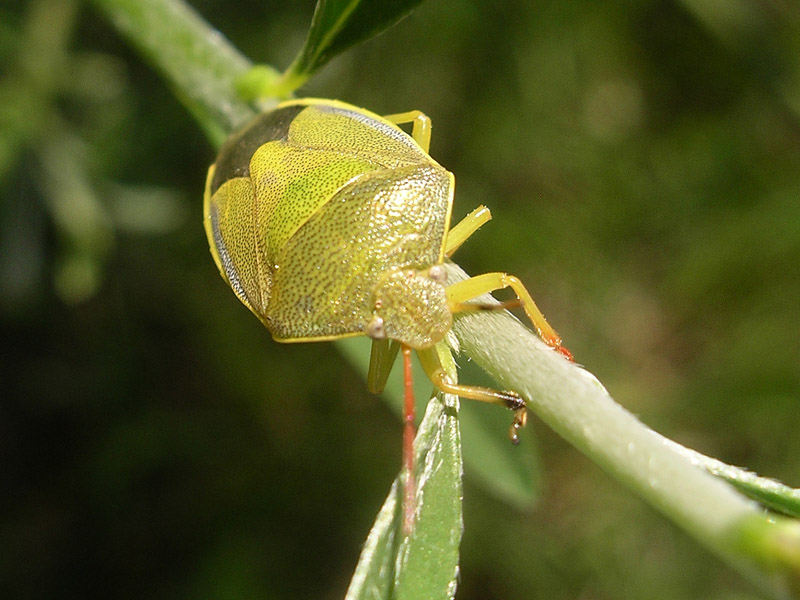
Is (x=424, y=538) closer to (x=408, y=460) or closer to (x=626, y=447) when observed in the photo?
(x=408, y=460)

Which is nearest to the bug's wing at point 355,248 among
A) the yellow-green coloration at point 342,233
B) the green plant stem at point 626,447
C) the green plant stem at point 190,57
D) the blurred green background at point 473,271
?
the yellow-green coloration at point 342,233

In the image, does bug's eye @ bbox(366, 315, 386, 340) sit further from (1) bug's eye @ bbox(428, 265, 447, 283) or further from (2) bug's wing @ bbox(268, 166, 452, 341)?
(1) bug's eye @ bbox(428, 265, 447, 283)

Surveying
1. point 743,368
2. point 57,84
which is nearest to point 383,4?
point 57,84

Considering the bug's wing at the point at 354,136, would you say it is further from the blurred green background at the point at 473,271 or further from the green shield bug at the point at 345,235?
the blurred green background at the point at 473,271

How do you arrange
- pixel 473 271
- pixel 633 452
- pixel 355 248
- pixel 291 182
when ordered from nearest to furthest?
pixel 633 452, pixel 355 248, pixel 291 182, pixel 473 271

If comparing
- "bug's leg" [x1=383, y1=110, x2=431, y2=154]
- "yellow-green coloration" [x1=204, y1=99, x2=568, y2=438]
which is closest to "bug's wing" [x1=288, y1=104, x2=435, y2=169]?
"yellow-green coloration" [x1=204, y1=99, x2=568, y2=438]

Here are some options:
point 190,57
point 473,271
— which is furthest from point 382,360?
point 473,271
